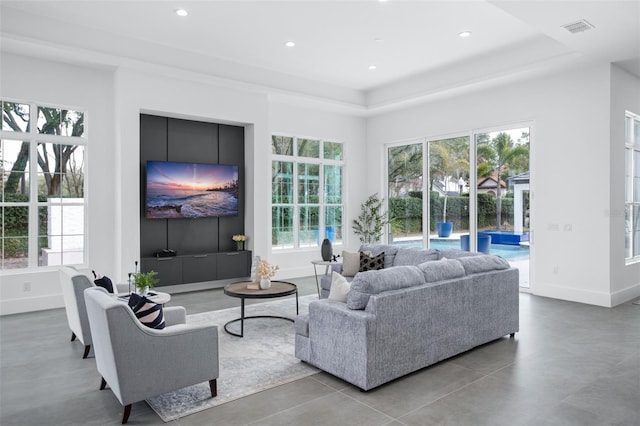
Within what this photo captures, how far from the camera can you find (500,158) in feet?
23.3

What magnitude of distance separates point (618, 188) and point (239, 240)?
578cm

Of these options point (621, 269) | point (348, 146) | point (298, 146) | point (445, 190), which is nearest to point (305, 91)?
point (298, 146)

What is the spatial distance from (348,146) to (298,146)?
128 cm

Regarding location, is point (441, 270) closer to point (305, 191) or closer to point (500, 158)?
point (500, 158)

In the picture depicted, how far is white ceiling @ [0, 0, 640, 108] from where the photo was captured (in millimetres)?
4918

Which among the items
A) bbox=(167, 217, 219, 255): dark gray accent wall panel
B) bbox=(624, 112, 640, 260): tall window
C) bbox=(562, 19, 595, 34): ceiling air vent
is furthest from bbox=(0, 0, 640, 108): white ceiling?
bbox=(167, 217, 219, 255): dark gray accent wall panel

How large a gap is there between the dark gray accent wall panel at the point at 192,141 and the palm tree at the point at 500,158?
4602 mm

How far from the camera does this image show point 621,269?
605 centimetres

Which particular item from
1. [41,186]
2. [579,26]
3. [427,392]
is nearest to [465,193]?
[579,26]

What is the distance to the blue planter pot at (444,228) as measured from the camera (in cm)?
798

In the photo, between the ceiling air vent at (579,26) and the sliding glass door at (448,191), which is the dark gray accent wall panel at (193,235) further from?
the ceiling air vent at (579,26)

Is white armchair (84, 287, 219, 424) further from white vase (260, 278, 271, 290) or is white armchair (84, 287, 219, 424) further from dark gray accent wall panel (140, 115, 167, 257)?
dark gray accent wall panel (140, 115, 167, 257)

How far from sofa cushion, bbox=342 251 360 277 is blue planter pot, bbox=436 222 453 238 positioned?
2.84m

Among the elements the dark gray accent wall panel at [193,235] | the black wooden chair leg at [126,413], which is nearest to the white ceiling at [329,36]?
the dark gray accent wall panel at [193,235]
